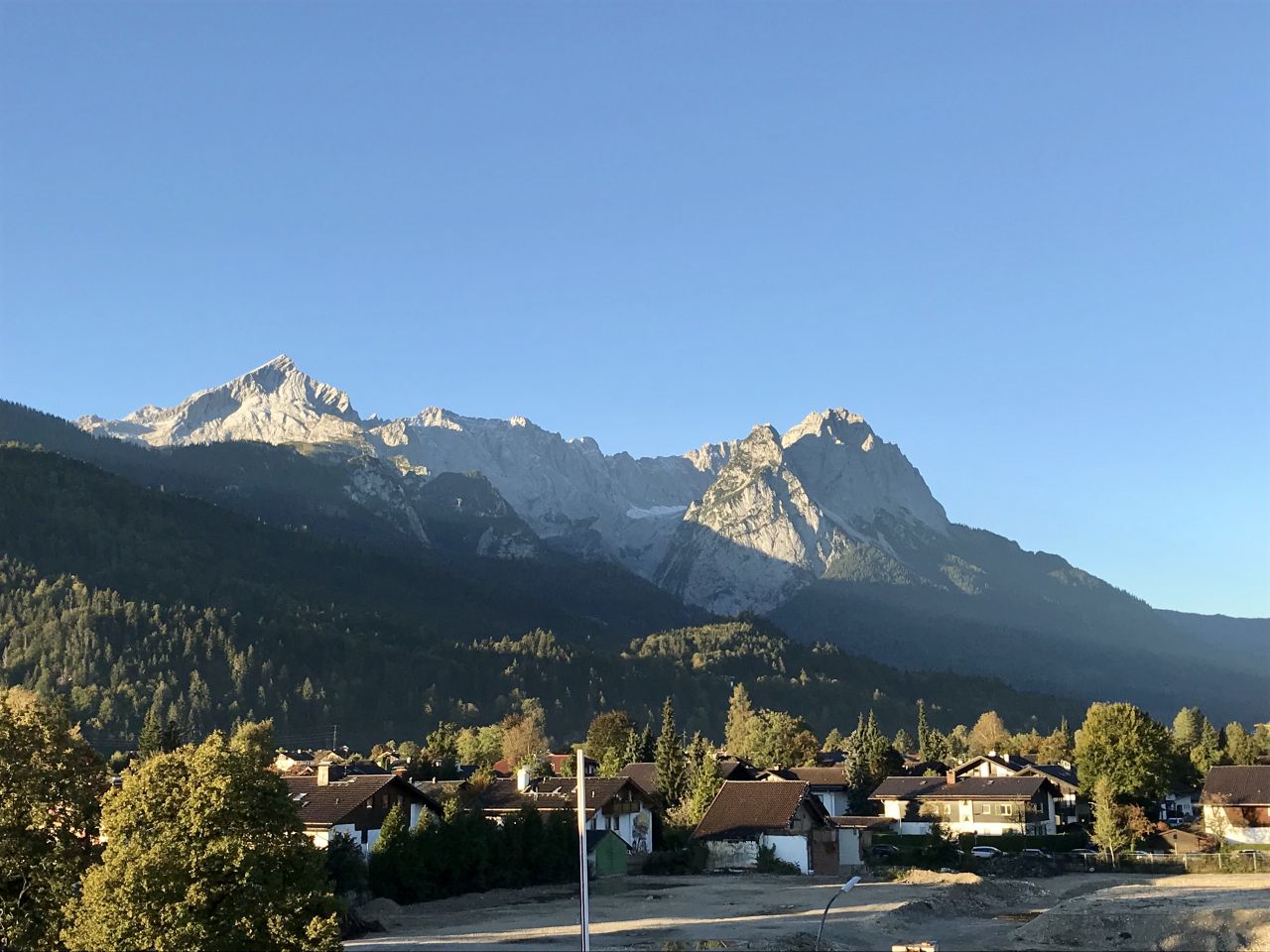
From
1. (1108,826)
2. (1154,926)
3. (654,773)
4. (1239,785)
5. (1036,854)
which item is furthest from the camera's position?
(654,773)

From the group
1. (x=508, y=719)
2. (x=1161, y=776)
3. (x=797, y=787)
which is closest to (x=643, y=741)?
(x=797, y=787)

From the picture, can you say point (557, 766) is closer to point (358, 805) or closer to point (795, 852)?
point (795, 852)

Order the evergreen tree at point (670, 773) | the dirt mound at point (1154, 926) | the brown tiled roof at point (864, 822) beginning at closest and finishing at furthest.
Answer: the dirt mound at point (1154, 926) < the brown tiled roof at point (864, 822) < the evergreen tree at point (670, 773)

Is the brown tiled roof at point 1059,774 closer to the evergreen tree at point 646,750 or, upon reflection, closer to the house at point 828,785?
the house at point 828,785

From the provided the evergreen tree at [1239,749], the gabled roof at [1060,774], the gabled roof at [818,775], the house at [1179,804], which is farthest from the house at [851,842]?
the evergreen tree at [1239,749]

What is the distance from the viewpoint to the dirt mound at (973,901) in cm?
7006

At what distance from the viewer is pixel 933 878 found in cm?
8694

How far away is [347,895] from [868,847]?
51.2 meters

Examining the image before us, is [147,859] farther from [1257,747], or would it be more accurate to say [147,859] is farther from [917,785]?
[1257,747]

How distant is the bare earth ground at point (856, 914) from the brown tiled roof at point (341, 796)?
932cm

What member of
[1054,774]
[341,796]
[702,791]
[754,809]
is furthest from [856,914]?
[1054,774]

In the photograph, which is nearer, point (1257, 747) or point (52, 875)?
point (52, 875)

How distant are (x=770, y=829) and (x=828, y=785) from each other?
35465 millimetres

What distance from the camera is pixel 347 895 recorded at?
67.2 metres
